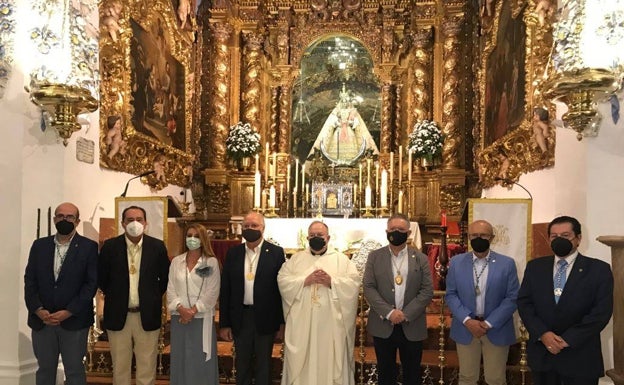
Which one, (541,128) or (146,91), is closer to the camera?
(541,128)

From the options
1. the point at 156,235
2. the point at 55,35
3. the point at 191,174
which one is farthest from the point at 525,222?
the point at 191,174

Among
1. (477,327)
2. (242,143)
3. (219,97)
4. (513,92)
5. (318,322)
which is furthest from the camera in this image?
(219,97)

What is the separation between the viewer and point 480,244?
5473 millimetres

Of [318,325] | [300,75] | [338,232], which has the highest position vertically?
[300,75]

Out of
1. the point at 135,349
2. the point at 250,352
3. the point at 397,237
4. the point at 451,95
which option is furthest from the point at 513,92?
the point at 135,349

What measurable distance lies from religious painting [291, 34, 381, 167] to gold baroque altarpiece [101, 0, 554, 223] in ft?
0.50

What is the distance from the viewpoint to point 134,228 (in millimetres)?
5836

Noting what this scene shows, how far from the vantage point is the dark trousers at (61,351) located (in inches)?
218

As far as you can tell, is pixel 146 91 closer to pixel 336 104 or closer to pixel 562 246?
pixel 336 104

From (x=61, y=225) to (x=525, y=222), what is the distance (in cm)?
462

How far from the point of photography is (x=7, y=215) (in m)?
6.61

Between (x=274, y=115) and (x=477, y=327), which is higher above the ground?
(x=274, y=115)

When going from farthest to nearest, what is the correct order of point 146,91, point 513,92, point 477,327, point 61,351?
point 146,91 → point 513,92 → point 61,351 → point 477,327

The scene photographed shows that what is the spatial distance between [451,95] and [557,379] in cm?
798
